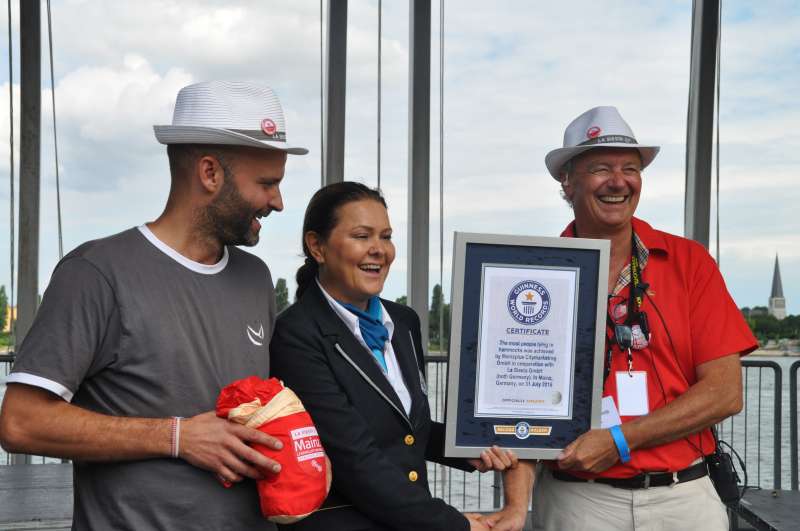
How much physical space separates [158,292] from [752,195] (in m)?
4.35

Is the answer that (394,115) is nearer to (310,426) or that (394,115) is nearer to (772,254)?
(772,254)

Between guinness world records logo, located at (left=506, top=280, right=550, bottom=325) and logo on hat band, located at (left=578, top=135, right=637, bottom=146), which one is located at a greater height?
logo on hat band, located at (left=578, top=135, right=637, bottom=146)

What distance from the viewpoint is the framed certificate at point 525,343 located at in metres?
2.06

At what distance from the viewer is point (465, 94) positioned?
18.0 feet

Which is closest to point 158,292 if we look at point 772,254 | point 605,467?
point 605,467

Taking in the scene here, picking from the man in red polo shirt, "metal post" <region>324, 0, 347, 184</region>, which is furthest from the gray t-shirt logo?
"metal post" <region>324, 0, 347, 184</region>

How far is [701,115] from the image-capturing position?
16.3 feet

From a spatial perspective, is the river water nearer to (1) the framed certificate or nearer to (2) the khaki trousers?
(2) the khaki trousers


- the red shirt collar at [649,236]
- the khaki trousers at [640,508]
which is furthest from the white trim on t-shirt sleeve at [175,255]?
the khaki trousers at [640,508]

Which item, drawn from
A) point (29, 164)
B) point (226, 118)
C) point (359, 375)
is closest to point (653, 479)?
point (359, 375)

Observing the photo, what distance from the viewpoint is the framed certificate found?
6.76ft

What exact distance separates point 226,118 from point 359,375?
598 millimetres

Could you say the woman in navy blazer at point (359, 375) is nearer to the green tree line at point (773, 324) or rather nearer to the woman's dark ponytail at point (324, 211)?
the woman's dark ponytail at point (324, 211)

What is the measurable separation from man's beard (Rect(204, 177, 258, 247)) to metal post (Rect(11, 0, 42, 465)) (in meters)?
3.52
